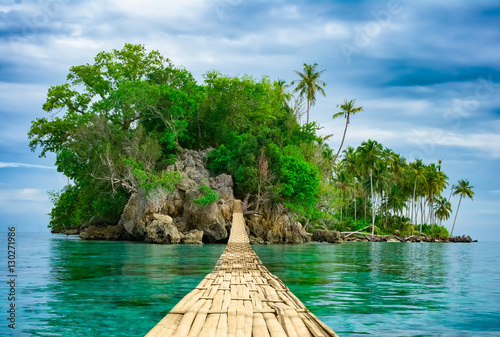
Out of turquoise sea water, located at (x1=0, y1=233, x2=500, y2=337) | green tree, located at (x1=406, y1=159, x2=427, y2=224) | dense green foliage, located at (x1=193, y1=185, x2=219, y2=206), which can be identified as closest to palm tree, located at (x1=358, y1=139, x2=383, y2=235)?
green tree, located at (x1=406, y1=159, x2=427, y2=224)

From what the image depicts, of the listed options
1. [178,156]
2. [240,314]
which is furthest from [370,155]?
[240,314]

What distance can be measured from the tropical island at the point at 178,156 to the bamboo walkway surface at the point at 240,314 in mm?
16755

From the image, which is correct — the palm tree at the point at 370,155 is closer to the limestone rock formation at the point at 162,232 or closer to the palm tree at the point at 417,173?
the palm tree at the point at 417,173

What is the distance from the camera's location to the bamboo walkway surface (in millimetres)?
3396

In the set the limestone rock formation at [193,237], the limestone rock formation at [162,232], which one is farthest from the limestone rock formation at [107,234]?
the limestone rock formation at [193,237]

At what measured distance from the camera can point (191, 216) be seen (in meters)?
23.2

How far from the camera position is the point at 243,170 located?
78.2ft

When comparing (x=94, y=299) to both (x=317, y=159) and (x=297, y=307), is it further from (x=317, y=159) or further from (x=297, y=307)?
(x=317, y=159)

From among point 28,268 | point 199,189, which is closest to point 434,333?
point 28,268

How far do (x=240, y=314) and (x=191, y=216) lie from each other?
19602mm

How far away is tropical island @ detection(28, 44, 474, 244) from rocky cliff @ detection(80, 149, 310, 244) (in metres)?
0.05

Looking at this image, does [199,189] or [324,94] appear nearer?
[199,189]

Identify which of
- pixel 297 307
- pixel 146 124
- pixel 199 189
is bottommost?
pixel 297 307

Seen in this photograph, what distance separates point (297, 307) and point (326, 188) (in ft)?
79.7
